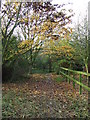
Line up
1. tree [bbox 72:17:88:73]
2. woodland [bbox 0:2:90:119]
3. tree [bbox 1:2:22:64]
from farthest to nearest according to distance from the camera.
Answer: tree [bbox 72:17:88:73]
tree [bbox 1:2:22:64]
woodland [bbox 0:2:90:119]

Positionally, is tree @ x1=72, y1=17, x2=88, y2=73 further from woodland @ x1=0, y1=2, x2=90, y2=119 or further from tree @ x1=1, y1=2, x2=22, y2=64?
tree @ x1=1, y1=2, x2=22, y2=64

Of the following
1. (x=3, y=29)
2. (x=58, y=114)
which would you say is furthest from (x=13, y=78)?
(x=58, y=114)

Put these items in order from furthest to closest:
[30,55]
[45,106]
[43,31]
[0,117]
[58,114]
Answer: [30,55] → [43,31] → [45,106] → [58,114] → [0,117]

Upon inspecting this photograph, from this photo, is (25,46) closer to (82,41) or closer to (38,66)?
(82,41)

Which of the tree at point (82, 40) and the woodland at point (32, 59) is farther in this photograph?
the tree at point (82, 40)

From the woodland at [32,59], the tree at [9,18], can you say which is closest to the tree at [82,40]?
the woodland at [32,59]

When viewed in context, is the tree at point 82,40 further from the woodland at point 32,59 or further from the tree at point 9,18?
the tree at point 9,18

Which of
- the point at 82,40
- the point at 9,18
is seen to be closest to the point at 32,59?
the point at 82,40

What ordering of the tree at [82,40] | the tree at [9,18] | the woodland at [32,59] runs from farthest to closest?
the tree at [82,40], the tree at [9,18], the woodland at [32,59]

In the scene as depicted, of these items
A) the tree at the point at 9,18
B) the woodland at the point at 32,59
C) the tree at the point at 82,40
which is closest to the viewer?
the woodland at the point at 32,59

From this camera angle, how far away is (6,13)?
3.79m

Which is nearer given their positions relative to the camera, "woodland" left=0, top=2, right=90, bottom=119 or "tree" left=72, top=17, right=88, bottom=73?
"woodland" left=0, top=2, right=90, bottom=119

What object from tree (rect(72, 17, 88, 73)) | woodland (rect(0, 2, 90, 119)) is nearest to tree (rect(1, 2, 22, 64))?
woodland (rect(0, 2, 90, 119))

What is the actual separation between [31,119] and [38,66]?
636 cm
